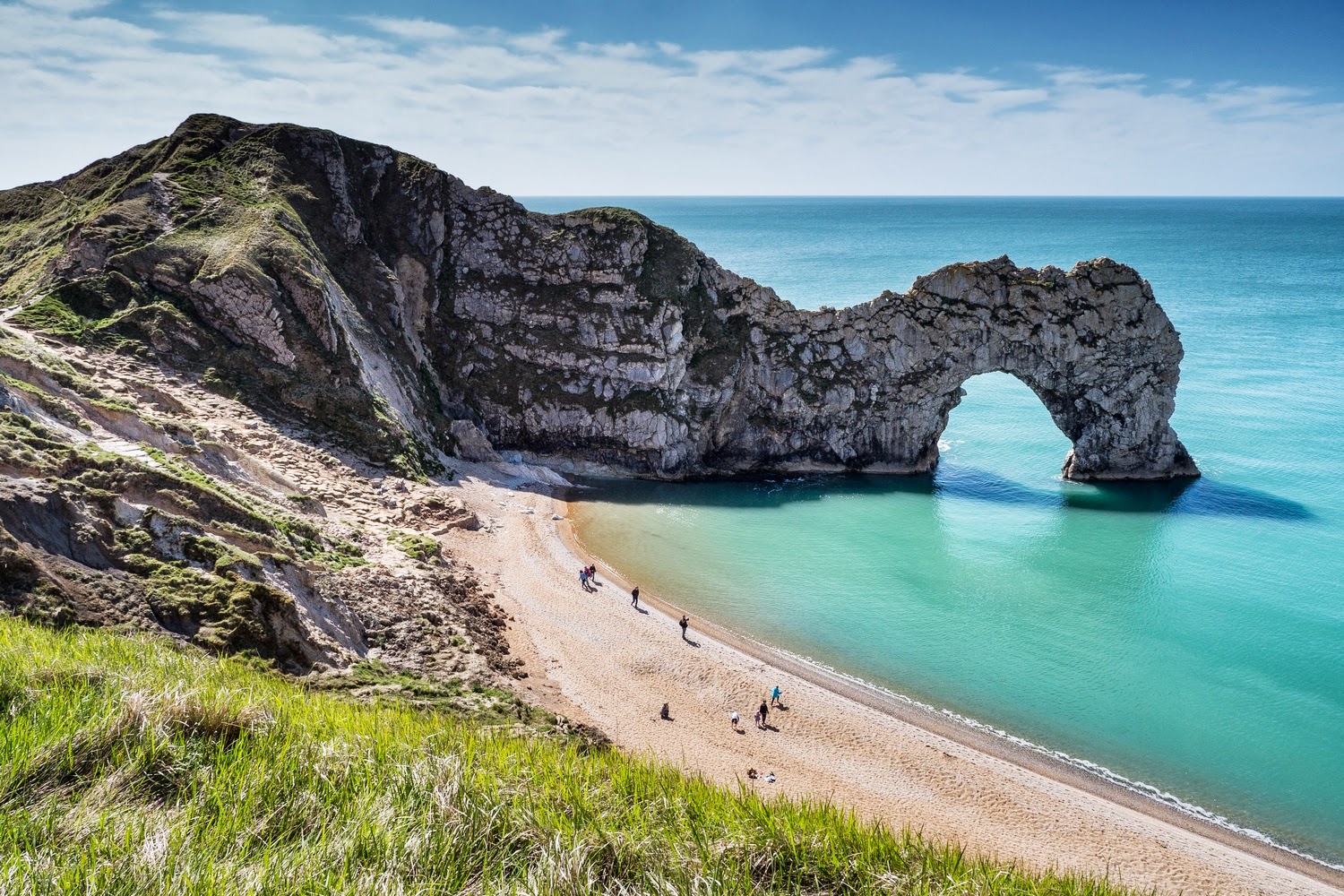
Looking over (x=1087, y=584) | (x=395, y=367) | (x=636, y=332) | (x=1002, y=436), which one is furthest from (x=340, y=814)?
(x=1002, y=436)

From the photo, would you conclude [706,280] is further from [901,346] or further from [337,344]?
[337,344]

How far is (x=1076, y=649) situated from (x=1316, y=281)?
441ft

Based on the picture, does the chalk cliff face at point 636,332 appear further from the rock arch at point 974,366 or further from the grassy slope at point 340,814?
the grassy slope at point 340,814

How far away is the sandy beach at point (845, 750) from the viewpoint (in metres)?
21.2

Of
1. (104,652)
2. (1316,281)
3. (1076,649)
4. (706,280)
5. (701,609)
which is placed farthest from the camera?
(1316,281)

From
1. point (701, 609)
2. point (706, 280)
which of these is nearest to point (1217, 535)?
point (701, 609)

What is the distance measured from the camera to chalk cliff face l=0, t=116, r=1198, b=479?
5016 cm

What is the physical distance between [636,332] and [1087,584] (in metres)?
32.4

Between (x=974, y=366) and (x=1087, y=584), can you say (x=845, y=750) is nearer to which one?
(x=1087, y=584)

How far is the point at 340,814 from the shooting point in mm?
7625

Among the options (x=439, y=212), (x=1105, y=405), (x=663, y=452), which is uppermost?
(x=439, y=212)

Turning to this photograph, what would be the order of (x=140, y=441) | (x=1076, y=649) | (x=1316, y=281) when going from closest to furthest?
(x=140, y=441), (x=1076, y=649), (x=1316, y=281)

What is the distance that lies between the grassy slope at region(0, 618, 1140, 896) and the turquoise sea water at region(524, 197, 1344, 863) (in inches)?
811

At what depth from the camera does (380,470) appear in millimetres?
38469
